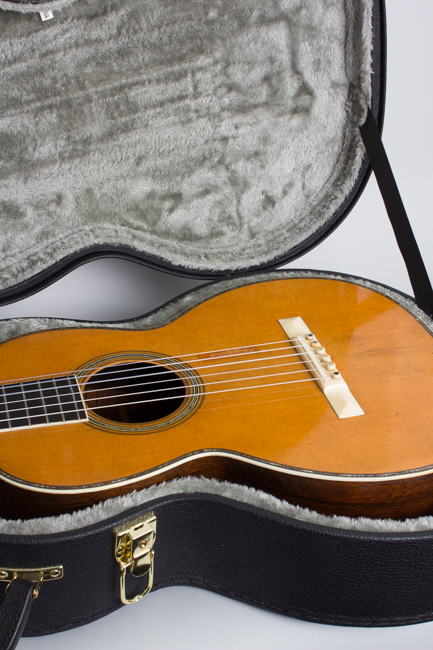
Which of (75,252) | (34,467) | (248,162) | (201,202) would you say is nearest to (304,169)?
(248,162)

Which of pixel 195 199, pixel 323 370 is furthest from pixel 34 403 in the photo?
pixel 195 199

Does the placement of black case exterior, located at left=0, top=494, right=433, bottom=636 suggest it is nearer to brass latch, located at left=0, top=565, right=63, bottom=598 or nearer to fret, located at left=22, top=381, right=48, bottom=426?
brass latch, located at left=0, top=565, right=63, bottom=598

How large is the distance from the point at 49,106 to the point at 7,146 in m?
0.11

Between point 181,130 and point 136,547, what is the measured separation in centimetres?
83

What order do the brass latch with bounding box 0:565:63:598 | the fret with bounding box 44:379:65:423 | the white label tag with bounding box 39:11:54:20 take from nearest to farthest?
the brass latch with bounding box 0:565:63:598 → the fret with bounding box 44:379:65:423 → the white label tag with bounding box 39:11:54:20

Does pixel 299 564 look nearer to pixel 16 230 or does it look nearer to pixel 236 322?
pixel 236 322

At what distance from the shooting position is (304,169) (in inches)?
48.6

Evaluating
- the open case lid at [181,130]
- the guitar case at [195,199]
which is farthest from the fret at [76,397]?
the open case lid at [181,130]

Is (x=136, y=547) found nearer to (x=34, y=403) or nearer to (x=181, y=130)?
(x=34, y=403)

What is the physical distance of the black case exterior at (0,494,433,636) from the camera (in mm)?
741

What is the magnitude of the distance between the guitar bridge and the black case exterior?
21cm

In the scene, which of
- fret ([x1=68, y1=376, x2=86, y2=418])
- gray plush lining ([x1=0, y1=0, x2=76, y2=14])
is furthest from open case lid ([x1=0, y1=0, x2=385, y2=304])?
fret ([x1=68, y1=376, x2=86, y2=418])

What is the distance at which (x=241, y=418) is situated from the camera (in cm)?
87

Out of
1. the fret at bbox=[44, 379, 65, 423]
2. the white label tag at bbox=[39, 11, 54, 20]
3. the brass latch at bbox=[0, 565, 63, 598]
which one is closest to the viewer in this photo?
the brass latch at bbox=[0, 565, 63, 598]
